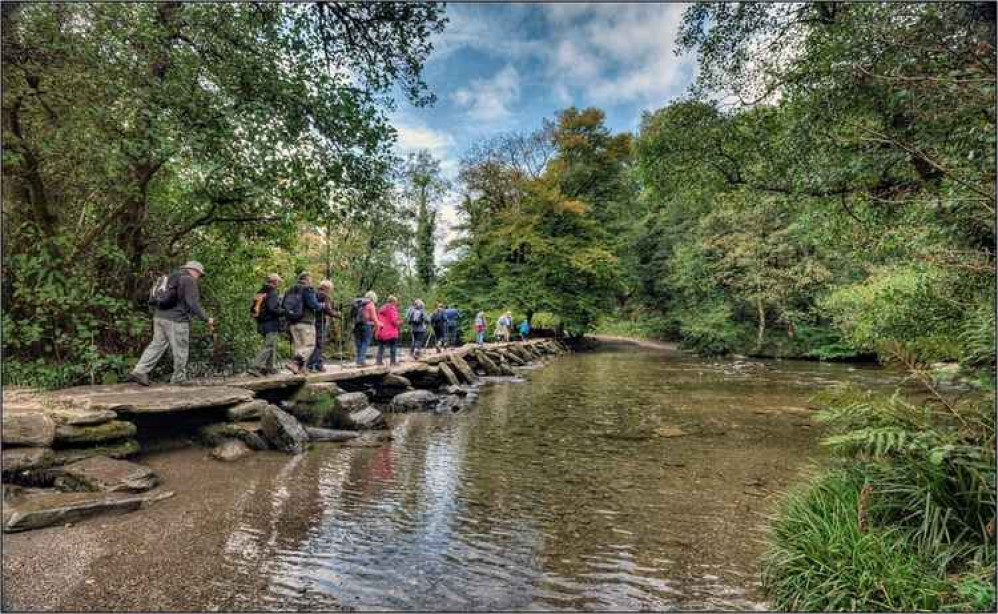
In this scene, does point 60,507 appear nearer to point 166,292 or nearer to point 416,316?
point 166,292

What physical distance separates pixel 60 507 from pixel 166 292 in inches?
159

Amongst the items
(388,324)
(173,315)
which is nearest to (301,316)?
(173,315)

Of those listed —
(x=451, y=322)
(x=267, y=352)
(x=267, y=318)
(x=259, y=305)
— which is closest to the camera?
(x=259, y=305)

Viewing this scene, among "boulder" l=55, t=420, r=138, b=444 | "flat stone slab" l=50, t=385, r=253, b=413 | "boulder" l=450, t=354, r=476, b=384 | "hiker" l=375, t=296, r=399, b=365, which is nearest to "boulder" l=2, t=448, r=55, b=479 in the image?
"boulder" l=55, t=420, r=138, b=444

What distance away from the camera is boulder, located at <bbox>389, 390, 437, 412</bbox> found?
12095 millimetres

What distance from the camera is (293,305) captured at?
33.7 feet

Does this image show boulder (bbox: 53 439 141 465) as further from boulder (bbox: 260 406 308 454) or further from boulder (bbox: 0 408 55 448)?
boulder (bbox: 260 406 308 454)

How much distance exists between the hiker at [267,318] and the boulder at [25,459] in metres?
4.37

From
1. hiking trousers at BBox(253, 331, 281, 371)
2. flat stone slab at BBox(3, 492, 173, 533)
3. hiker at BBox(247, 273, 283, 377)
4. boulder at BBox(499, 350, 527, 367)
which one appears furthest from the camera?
boulder at BBox(499, 350, 527, 367)

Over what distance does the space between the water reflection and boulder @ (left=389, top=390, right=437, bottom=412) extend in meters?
1.03

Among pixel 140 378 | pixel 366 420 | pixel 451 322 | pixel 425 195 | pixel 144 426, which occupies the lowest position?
pixel 366 420

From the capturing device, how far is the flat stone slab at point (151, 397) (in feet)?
22.0

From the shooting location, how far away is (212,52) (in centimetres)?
782

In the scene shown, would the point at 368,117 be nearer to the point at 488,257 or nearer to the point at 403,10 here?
the point at 403,10
